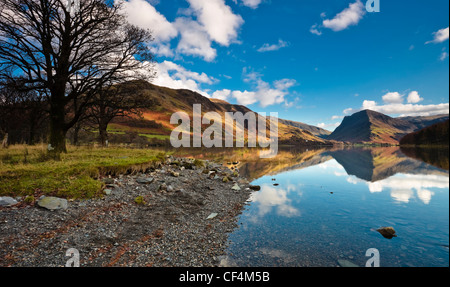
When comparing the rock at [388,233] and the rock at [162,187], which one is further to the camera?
the rock at [162,187]

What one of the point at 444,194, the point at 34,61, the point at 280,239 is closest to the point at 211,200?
the point at 280,239

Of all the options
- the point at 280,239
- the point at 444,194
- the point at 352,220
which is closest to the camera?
the point at 280,239

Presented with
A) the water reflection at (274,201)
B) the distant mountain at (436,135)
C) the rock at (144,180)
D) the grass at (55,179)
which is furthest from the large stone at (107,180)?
the distant mountain at (436,135)

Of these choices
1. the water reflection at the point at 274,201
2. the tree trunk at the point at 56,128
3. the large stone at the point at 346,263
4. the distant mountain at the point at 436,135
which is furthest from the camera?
the distant mountain at the point at 436,135

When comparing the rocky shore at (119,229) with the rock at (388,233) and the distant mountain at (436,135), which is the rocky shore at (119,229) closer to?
the rock at (388,233)

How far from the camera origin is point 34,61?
1271 cm

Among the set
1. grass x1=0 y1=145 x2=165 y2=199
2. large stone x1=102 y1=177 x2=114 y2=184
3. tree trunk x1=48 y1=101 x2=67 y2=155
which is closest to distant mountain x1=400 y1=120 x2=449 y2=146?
large stone x1=102 y1=177 x2=114 y2=184

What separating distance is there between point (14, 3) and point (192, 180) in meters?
17.5

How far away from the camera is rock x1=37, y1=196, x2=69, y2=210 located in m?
7.64

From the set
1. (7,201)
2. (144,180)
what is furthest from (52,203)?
(144,180)

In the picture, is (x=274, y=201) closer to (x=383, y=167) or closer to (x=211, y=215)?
(x=211, y=215)

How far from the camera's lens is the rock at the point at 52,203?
7.64 meters
